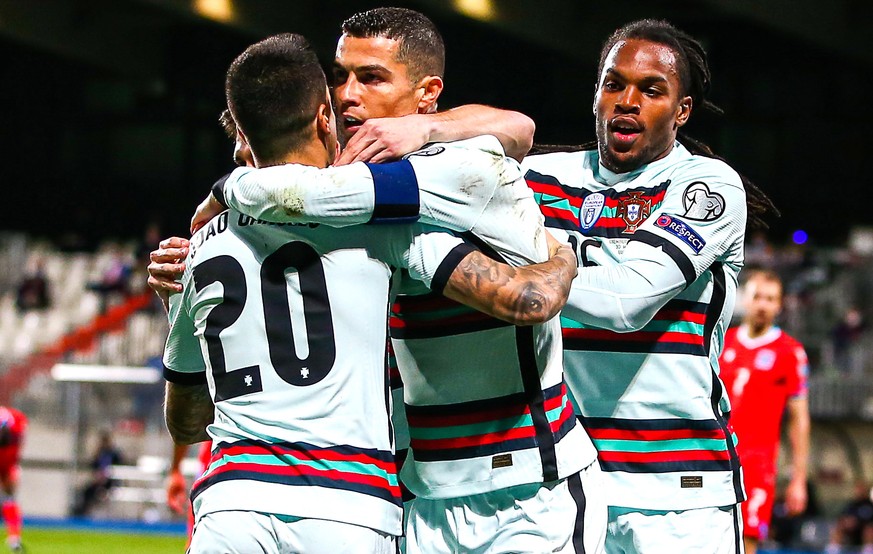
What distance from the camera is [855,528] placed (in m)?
12.7

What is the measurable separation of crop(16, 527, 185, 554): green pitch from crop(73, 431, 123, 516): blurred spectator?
0.74 meters

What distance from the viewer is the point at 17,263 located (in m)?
20.3

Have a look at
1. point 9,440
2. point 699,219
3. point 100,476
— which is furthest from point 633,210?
point 100,476

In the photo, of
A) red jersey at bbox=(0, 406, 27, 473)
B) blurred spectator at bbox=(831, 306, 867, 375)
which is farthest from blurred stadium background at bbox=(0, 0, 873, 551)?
red jersey at bbox=(0, 406, 27, 473)

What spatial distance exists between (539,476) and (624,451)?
0.63m

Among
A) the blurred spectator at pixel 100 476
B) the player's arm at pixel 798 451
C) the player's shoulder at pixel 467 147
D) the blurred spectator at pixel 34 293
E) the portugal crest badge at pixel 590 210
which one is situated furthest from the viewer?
the blurred spectator at pixel 34 293

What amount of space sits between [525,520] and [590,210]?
984 mm

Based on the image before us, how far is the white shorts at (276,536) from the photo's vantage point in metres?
2.57

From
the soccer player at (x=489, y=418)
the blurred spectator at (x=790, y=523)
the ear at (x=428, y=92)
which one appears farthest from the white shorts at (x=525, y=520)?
the blurred spectator at (x=790, y=523)

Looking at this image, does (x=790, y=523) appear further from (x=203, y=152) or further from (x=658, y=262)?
(x=203, y=152)

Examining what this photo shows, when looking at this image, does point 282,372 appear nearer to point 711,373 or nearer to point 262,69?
point 262,69

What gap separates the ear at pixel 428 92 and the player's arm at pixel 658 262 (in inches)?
21.8

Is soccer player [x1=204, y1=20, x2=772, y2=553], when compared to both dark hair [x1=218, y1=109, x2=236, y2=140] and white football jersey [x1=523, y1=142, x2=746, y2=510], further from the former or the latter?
dark hair [x1=218, y1=109, x2=236, y2=140]

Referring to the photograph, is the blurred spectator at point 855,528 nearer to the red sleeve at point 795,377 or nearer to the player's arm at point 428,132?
the red sleeve at point 795,377
